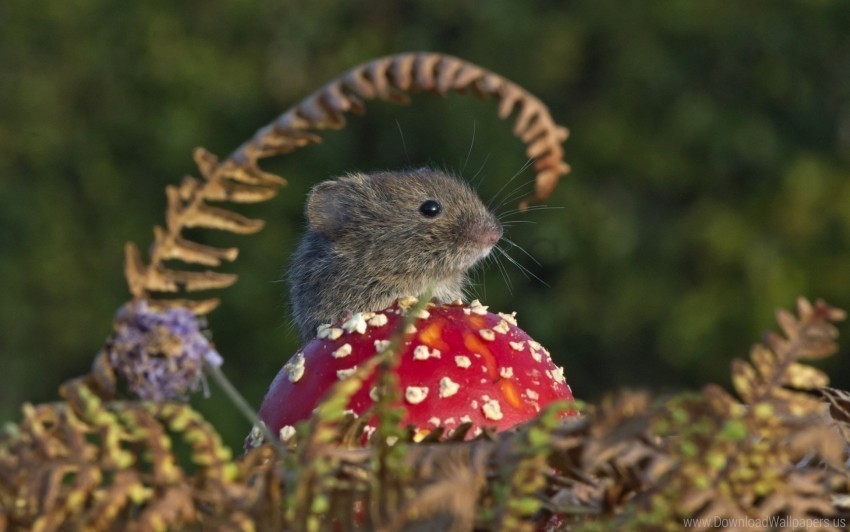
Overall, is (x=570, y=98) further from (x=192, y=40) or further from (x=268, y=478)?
(x=268, y=478)

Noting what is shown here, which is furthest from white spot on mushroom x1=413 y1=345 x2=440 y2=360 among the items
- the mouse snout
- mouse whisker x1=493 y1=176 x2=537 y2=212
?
the mouse snout

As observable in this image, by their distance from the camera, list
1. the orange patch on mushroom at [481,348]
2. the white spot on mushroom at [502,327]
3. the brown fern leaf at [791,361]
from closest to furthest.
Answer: the brown fern leaf at [791,361] → the orange patch on mushroom at [481,348] → the white spot on mushroom at [502,327]

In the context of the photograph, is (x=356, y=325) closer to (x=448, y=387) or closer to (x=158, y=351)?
(x=448, y=387)

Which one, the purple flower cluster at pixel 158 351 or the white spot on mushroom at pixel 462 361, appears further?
the white spot on mushroom at pixel 462 361

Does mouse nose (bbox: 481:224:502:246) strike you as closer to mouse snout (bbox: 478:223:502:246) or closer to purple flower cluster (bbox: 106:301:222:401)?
mouse snout (bbox: 478:223:502:246)

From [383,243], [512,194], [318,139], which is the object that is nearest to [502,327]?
[318,139]

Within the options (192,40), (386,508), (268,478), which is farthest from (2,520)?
(192,40)

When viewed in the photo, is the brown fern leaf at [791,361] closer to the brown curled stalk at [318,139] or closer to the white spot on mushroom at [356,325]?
the brown curled stalk at [318,139]

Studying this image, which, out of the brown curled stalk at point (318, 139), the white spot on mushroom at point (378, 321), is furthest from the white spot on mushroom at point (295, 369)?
the brown curled stalk at point (318, 139)
